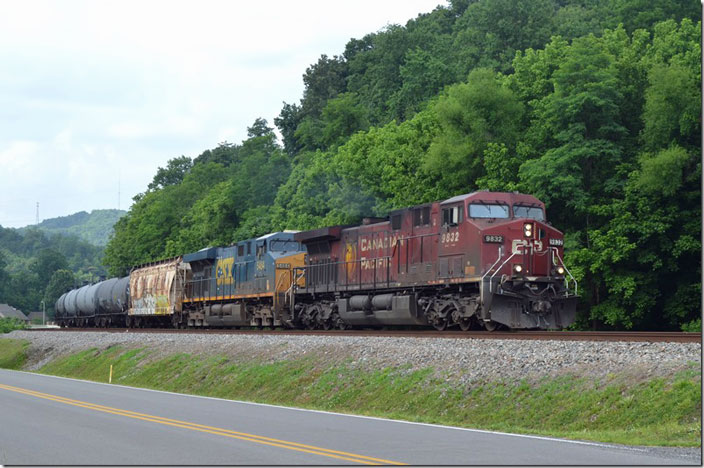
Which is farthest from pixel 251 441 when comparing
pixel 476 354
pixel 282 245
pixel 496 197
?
pixel 282 245

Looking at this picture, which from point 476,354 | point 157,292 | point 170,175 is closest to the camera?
point 476,354

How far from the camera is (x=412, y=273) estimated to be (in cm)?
2875

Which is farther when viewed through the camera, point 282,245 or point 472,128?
point 472,128

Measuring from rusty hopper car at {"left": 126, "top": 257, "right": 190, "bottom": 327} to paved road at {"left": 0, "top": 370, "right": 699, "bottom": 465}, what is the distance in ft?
95.3

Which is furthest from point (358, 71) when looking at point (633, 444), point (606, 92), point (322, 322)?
point (633, 444)

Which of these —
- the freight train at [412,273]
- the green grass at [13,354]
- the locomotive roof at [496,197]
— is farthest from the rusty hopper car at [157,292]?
the locomotive roof at [496,197]

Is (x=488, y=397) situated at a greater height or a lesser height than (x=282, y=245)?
lesser

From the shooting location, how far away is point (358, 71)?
106 meters

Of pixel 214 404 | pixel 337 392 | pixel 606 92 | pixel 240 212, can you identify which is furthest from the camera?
pixel 240 212

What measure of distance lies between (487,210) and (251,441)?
1484 centimetres

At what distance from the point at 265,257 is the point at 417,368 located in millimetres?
18068

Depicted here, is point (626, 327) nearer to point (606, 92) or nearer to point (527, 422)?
point (606, 92)

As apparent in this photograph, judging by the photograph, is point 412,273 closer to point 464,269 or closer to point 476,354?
point 464,269

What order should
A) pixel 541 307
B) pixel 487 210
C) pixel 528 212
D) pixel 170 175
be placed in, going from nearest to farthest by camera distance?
pixel 541 307
pixel 487 210
pixel 528 212
pixel 170 175
